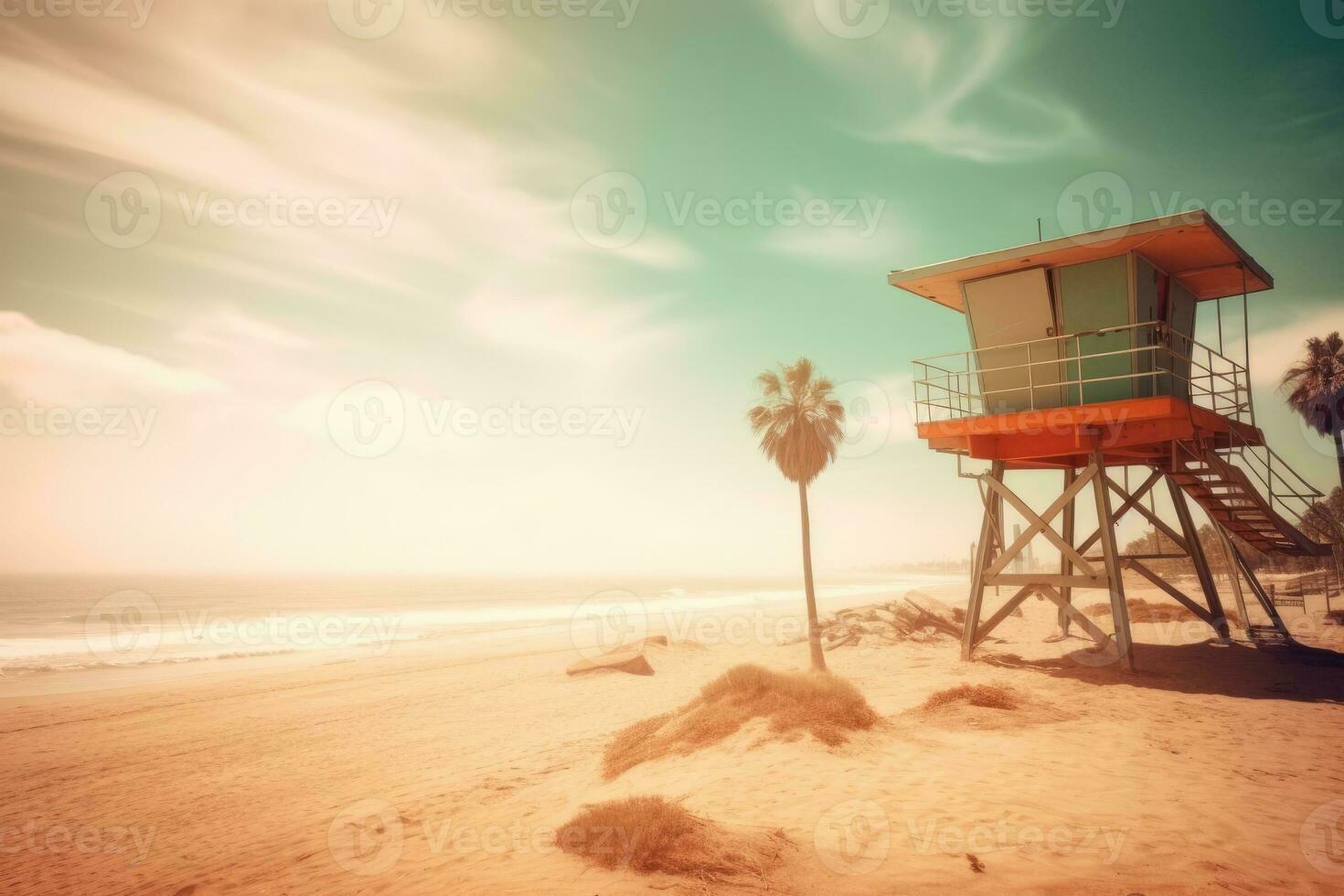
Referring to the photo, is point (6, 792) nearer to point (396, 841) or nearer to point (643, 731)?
point (396, 841)

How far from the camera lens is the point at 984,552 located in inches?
602

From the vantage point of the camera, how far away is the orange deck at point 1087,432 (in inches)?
492

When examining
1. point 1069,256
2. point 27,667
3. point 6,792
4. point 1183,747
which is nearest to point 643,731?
point 1183,747

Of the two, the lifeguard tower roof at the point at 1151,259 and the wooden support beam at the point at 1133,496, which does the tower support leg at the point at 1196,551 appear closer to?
the wooden support beam at the point at 1133,496

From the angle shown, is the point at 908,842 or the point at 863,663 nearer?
the point at 908,842

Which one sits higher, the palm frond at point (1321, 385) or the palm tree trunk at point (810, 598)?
the palm frond at point (1321, 385)

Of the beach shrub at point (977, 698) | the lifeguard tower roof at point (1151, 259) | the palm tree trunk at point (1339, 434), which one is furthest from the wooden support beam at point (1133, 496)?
the palm tree trunk at point (1339, 434)

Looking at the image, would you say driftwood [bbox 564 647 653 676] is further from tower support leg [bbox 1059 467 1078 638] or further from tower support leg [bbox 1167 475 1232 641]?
tower support leg [bbox 1167 475 1232 641]

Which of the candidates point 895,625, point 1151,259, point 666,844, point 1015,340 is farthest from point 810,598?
point 666,844

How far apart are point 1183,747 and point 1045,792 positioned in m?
3.16

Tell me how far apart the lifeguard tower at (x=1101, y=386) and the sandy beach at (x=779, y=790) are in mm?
2972

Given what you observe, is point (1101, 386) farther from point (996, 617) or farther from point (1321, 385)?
point (1321, 385)

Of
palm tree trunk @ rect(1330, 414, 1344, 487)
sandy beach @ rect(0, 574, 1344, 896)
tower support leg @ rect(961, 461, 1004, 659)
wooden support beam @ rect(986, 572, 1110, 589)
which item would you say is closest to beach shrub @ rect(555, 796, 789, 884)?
sandy beach @ rect(0, 574, 1344, 896)

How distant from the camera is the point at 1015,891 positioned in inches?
195
